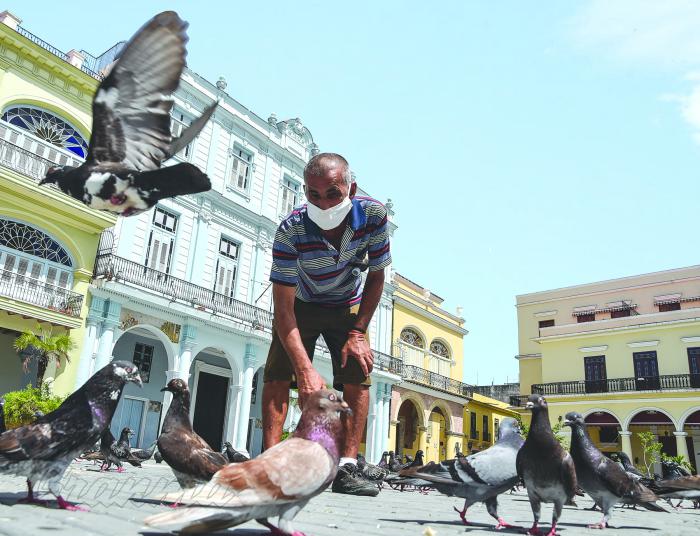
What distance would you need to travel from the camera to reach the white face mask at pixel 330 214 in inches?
138

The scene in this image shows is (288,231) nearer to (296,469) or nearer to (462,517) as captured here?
(296,469)

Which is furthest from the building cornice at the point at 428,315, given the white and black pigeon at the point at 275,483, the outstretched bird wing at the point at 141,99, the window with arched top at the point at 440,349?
the white and black pigeon at the point at 275,483

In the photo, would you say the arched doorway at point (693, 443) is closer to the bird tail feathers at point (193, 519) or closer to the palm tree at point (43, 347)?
the palm tree at point (43, 347)

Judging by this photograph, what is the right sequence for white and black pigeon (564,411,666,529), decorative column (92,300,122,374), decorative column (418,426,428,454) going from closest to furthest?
white and black pigeon (564,411,666,529) < decorative column (92,300,122,374) < decorative column (418,426,428,454)

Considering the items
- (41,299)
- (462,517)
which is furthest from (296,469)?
(41,299)

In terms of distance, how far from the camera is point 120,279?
1655 centimetres

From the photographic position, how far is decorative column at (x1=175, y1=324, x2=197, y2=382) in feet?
60.0

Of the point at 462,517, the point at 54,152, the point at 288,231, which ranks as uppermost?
the point at 54,152

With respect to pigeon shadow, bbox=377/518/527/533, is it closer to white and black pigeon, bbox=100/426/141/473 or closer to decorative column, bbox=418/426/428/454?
white and black pigeon, bbox=100/426/141/473

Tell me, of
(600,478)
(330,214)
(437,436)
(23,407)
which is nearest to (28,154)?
(23,407)

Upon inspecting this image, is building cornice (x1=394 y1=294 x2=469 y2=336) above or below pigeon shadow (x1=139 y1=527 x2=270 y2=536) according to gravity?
above

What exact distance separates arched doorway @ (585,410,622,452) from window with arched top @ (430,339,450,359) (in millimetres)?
8140

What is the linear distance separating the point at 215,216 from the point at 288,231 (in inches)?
703

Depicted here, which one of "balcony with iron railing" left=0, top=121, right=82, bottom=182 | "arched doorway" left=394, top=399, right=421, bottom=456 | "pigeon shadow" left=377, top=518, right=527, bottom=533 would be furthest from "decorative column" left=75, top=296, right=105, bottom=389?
"arched doorway" left=394, top=399, right=421, bottom=456
